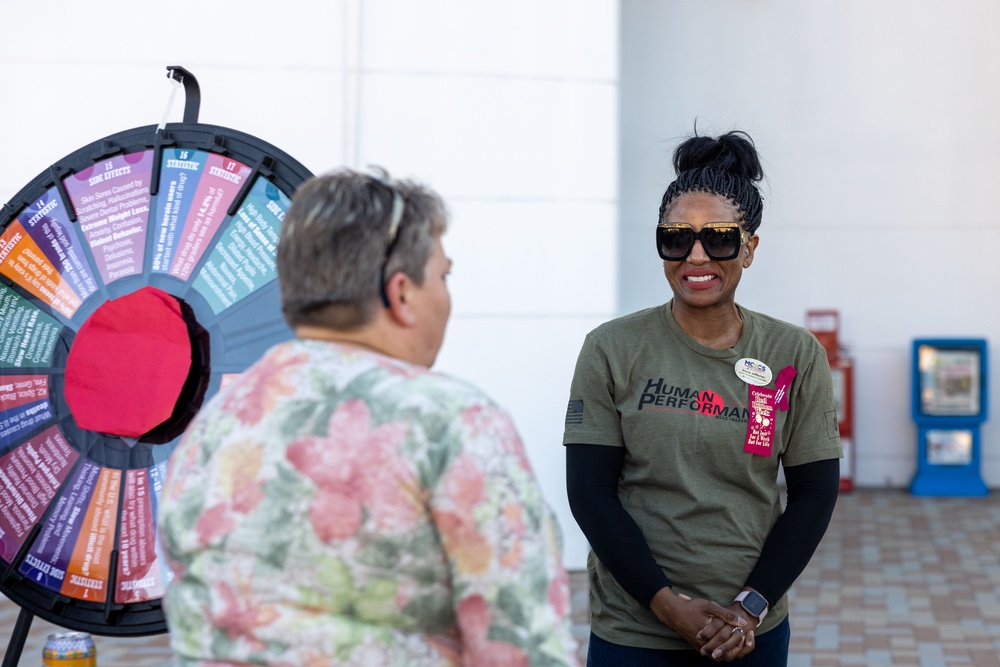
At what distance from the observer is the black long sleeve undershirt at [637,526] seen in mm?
2131

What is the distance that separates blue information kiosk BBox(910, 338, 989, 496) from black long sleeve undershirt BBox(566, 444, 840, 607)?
7719 millimetres

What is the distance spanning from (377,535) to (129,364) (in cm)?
103

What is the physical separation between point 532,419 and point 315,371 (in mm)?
5003

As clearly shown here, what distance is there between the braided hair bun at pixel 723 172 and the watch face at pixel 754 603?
0.72 m

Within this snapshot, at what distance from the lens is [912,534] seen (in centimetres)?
789

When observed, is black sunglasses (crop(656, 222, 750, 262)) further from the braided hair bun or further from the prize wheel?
the prize wheel

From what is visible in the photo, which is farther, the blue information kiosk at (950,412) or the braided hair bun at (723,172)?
the blue information kiosk at (950,412)

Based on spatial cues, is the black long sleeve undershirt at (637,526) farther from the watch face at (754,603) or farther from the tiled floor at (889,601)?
the tiled floor at (889,601)

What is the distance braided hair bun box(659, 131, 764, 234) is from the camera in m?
2.30

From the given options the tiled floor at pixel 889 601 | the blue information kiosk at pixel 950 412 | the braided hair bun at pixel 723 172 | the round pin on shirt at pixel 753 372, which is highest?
the braided hair bun at pixel 723 172

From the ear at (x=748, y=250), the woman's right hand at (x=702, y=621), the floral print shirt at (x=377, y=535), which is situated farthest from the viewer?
the ear at (x=748, y=250)

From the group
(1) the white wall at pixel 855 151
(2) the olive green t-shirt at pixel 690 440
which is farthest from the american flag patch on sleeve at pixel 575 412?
(1) the white wall at pixel 855 151

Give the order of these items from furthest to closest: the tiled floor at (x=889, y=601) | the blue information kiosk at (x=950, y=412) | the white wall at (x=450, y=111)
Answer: the blue information kiosk at (x=950, y=412)
the white wall at (x=450, y=111)
the tiled floor at (x=889, y=601)

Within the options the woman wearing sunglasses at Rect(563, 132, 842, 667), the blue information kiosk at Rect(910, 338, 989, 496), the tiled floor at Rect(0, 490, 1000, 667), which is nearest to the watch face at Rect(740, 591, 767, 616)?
the woman wearing sunglasses at Rect(563, 132, 842, 667)
